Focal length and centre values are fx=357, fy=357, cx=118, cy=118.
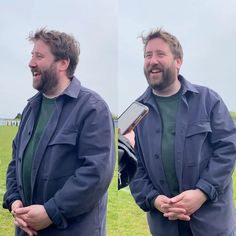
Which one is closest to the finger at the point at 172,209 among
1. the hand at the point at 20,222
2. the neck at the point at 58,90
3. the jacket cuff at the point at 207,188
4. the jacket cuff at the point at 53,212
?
the jacket cuff at the point at 207,188

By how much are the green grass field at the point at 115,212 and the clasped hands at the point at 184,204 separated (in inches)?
8.1

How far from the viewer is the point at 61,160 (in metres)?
1.33

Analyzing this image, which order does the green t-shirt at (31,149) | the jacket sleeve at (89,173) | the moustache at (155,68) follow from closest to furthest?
1. the jacket sleeve at (89,173)
2. the green t-shirt at (31,149)
3. the moustache at (155,68)

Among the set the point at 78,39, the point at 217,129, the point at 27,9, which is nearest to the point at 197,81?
the point at 217,129

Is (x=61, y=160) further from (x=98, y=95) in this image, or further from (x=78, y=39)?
(x=78, y=39)

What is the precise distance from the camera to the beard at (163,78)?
1485 millimetres

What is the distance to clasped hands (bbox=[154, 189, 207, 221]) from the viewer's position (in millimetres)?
1372

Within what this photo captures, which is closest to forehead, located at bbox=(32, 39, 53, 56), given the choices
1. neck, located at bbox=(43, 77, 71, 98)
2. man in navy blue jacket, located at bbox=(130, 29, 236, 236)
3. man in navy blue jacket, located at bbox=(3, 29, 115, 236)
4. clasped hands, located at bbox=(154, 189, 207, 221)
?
man in navy blue jacket, located at bbox=(3, 29, 115, 236)

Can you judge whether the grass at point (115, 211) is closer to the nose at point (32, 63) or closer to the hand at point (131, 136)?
the hand at point (131, 136)

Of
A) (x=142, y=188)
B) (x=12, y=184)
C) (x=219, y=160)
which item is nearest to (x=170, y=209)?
(x=142, y=188)

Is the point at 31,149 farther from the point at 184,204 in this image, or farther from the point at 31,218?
the point at 184,204

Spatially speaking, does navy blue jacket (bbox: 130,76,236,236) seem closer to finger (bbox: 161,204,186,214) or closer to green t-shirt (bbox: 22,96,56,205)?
finger (bbox: 161,204,186,214)

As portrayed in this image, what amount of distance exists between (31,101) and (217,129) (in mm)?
753

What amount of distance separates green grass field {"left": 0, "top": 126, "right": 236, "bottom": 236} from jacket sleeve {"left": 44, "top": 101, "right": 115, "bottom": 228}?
16 cm
